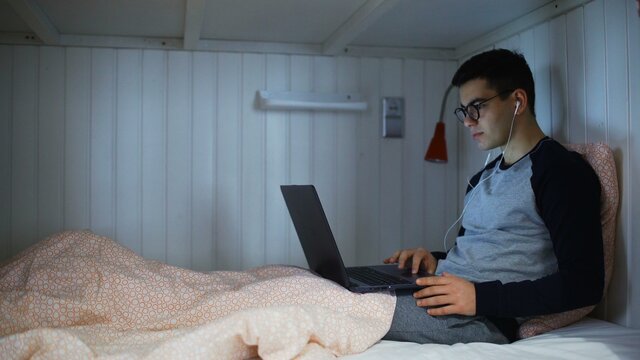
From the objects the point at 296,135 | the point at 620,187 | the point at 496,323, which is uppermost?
the point at 296,135

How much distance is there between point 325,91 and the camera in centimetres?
218

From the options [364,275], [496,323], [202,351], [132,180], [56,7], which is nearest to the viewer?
[202,351]

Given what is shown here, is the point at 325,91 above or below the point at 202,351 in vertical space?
above

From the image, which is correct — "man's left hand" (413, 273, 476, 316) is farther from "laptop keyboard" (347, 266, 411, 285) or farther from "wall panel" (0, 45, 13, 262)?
"wall panel" (0, 45, 13, 262)

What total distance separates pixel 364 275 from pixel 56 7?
1162 mm

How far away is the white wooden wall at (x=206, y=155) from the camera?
6.59 feet

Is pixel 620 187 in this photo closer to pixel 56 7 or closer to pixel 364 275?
pixel 364 275

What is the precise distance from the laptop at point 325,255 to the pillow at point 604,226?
30 cm

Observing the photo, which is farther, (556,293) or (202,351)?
(556,293)

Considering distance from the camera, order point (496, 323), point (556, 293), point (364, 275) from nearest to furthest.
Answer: point (556, 293)
point (496, 323)
point (364, 275)

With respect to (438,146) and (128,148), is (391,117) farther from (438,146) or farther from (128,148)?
(128,148)

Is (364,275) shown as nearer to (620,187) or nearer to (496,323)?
(496,323)

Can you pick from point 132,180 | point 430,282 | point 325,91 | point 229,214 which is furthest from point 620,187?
point 132,180

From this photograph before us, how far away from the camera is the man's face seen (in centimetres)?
152
